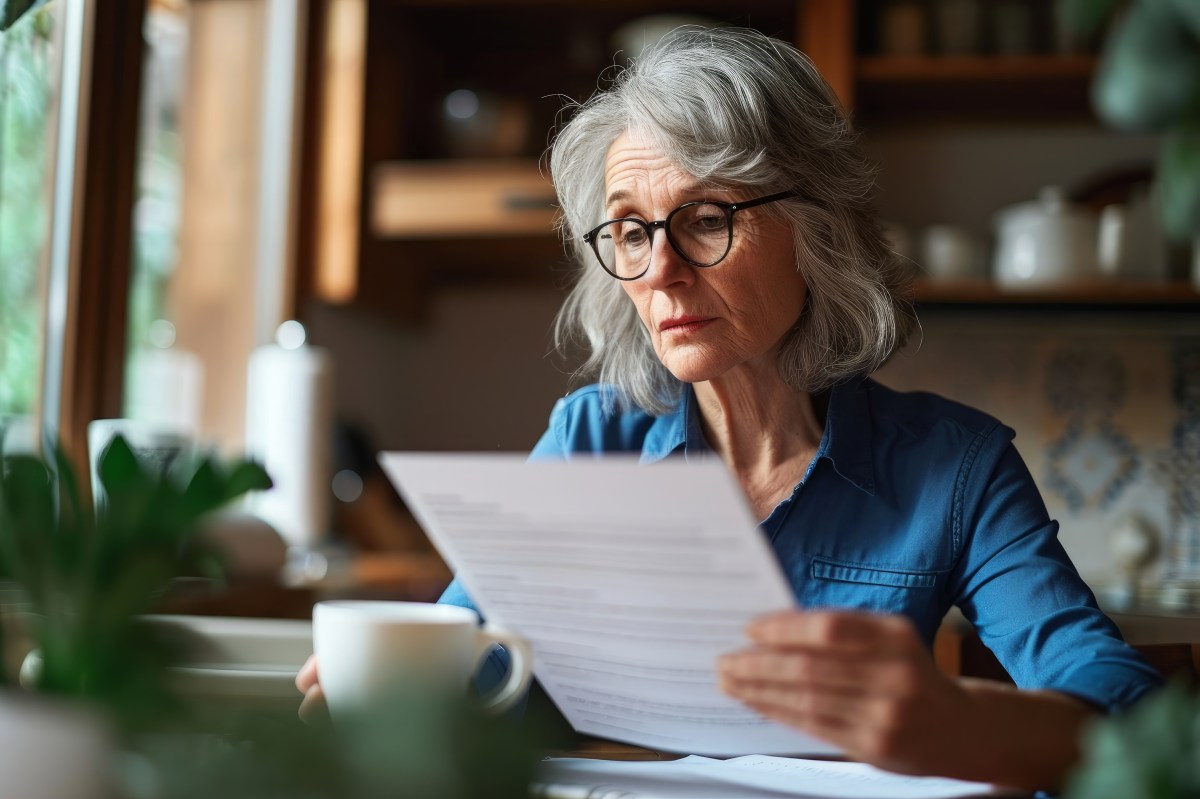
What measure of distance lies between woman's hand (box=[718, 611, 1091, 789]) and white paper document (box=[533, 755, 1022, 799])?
0.09 feet

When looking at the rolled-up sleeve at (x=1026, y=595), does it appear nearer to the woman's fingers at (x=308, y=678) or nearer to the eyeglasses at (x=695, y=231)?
the eyeglasses at (x=695, y=231)

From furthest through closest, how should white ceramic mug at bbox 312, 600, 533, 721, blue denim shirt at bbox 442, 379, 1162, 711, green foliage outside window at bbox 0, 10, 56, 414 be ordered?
green foliage outside window at bbox 0, 10, 56, 414
blue denim shirt at bbox 442, 379, 1162, 711
white ceramic mug at bbox 312, 600, 533, 721

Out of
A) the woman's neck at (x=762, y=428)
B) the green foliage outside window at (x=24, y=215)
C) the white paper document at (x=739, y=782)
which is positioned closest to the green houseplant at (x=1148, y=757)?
the white paper document at (x=739, y=782)

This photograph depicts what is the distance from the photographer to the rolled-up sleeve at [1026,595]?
81cm

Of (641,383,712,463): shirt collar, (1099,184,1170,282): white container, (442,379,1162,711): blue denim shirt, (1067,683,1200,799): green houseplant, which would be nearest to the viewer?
(1067,683,1200,799): green houseplant

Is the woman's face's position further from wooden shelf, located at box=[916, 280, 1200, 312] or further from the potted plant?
wooden shelf, located at box=[916, 280, 1200, 312]

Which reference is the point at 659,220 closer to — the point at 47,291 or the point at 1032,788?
the point at 1032,788

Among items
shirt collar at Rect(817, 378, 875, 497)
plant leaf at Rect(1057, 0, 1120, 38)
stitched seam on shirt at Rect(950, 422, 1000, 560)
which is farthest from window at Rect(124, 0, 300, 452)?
plant leaf at Rect(1057, 0, 1120, 38)

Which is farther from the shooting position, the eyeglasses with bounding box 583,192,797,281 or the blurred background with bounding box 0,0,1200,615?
the blurred background with bounding box 0,0,1200,615

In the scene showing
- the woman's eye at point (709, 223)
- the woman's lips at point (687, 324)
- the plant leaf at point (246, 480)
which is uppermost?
the woman's eye at point (709, 223)

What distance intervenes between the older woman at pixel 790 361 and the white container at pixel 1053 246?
1338 millimetres

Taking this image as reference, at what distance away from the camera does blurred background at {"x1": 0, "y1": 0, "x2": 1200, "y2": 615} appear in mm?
2381

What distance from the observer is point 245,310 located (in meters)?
2.60

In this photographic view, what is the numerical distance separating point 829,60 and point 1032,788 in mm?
2113
